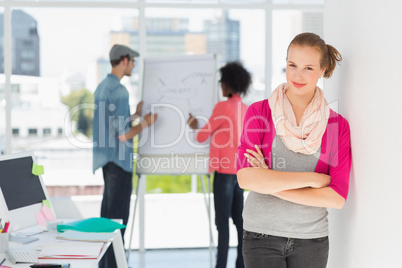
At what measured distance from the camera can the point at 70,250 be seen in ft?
7.50

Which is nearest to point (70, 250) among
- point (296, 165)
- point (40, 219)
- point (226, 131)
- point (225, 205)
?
point (40, 219)

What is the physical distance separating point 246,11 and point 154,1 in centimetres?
88

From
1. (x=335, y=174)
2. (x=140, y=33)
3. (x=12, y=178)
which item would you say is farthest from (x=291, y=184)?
(x=140, y=33)

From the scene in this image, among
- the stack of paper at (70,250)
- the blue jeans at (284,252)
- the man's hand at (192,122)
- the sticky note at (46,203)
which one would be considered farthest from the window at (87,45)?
the blue jeans at (284,252)

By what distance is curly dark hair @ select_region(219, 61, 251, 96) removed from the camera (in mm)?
3678

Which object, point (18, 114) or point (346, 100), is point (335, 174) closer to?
point (346, 100)

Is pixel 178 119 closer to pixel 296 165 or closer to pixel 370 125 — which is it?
pixel 296 165

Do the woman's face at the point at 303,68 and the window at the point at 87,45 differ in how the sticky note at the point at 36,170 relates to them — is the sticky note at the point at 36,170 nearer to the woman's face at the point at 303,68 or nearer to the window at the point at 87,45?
the woman's face at the point at 303,68

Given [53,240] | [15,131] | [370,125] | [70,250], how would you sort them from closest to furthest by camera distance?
[370,125]
[70,250]
[53,240]
[15,131]

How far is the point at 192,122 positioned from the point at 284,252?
227 centimetres

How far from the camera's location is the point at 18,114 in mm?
4664

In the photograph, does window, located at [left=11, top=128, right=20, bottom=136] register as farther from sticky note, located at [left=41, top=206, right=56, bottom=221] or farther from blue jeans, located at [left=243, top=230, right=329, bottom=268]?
blue jeans, located at [left=243, top=230, right=329, bottom=268]

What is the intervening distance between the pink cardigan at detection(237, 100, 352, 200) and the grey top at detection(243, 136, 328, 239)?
31 mm

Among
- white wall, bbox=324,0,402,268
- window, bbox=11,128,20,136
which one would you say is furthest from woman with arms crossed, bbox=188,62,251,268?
window, bbox=11,128,20,136
